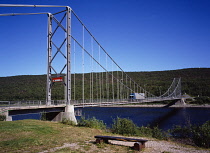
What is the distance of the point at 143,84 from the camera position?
115 m

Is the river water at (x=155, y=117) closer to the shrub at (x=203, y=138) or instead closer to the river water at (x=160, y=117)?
the river water at (x=160, y=117)

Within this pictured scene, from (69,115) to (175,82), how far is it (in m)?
95.0

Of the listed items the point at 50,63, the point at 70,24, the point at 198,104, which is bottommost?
the point at 198,104

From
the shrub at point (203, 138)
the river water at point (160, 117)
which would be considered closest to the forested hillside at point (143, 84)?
the river water at point (160, 117)

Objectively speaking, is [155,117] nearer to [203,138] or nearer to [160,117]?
[160,117]

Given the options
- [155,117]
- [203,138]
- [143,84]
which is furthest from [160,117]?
[143,84]

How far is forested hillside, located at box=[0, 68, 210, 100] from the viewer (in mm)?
80688

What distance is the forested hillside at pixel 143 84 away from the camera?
8069cm

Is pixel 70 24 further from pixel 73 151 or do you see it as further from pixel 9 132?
pixel 73 151

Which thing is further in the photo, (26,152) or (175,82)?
(175,82)

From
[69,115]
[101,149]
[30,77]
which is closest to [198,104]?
[69,115]

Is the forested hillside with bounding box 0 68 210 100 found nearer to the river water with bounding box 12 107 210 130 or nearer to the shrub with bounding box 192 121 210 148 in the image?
the river water with bounding box 12 107 210 130

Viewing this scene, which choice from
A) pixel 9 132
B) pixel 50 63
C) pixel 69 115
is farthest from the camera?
pixel 50 63

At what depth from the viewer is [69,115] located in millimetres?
20578
